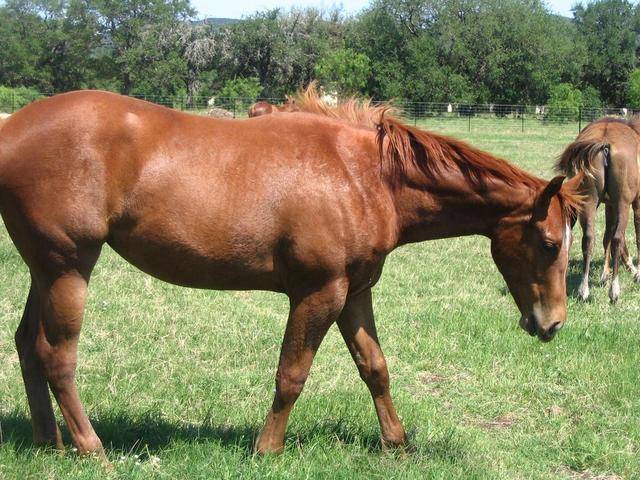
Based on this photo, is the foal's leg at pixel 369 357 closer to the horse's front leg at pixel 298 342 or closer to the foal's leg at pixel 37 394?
the horse's front leg at pixel 298 342

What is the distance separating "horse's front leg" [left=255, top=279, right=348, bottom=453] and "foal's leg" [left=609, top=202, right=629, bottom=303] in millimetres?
5216

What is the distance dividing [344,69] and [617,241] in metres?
43.6

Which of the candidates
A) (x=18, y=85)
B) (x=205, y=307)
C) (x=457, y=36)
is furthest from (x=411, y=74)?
(x=205, y=307)

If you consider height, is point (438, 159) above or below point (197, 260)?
above

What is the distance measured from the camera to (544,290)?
3.95 metres

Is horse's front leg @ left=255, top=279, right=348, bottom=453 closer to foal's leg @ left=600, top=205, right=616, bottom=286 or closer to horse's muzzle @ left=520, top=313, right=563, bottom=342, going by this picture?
horse's muzzle @ left=520, top=313, right=563, bottom=342

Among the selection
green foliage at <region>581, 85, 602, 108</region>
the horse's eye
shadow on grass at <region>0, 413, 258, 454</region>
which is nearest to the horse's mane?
the horse's eye

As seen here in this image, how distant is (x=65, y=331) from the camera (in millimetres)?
3605

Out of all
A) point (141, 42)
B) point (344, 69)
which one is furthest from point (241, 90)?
point (141, 42)

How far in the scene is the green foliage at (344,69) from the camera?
4839 cm

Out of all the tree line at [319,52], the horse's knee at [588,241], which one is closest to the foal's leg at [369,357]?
the horse's knee at [588,241]

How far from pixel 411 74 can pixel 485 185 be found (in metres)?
51.9

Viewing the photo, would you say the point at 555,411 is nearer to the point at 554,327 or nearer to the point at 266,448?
the point at 554,327

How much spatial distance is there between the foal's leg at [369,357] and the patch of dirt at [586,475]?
0.95 metres
